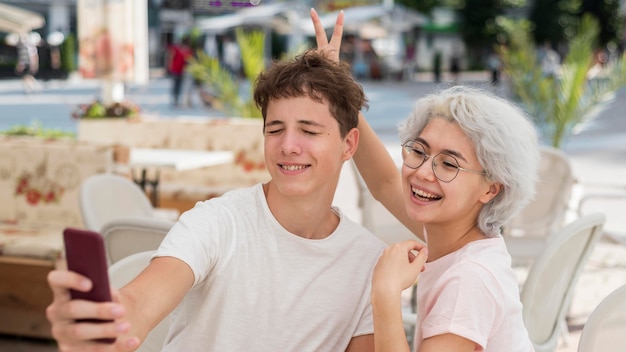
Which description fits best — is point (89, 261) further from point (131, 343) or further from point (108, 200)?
point (108, 200)

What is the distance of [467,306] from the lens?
155cm

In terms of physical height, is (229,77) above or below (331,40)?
below

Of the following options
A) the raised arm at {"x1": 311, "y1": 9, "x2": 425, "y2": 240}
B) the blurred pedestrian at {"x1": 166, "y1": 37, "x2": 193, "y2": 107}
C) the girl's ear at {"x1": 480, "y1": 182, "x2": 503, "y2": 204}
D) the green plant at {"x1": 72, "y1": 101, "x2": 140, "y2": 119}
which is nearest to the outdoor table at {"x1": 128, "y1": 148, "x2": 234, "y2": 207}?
the green plant at {"x1": 72, "y1": 101, "x2": 140, "y2": 119}

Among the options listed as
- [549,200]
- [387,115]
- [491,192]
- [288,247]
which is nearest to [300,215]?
[288,247]

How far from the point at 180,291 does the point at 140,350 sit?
27.1 inches

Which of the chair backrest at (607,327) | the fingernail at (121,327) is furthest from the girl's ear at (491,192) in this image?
the fingernail at (121,327)

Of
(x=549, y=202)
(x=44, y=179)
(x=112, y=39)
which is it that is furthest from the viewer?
(x=112, y=39)

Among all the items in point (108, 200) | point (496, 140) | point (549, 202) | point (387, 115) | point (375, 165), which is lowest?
point (387, 115)

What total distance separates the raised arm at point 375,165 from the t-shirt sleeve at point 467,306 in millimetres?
549

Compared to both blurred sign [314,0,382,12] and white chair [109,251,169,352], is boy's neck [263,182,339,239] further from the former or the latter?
blurred sign [314,0,382,12]

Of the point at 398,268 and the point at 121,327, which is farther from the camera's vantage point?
the point at 398,268

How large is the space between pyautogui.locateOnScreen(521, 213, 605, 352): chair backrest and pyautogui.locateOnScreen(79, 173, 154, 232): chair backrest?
1.67 meters

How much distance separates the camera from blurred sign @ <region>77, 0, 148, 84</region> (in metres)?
7.41

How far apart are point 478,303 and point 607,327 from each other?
0.62 meters
